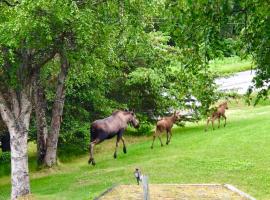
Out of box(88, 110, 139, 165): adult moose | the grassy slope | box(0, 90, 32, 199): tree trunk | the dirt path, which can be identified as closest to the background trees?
box(0, 90, 32, 199): tree trunk

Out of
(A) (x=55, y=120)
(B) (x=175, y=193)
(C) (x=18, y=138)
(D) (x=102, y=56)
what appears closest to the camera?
(B) (x=175, y=193)

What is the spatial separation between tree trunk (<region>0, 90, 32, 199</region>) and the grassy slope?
74 cm

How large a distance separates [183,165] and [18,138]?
255 inches

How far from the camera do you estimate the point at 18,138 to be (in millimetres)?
19219

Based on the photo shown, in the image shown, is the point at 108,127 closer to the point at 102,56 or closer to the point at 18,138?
the point at 102,56

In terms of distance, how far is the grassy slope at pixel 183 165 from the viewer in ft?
60.4

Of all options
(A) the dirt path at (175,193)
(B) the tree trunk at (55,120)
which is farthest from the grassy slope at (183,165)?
(A) the dirt path at (175,193)

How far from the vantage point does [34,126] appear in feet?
87.7

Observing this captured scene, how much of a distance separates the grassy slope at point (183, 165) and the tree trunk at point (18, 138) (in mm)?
743

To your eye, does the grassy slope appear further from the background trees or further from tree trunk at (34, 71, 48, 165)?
the background trees

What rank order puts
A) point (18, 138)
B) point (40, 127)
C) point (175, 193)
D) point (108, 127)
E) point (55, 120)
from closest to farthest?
point (175, 193)
point (18, 138)
point (55, 120)
point (108, 127)
point (40, 127)

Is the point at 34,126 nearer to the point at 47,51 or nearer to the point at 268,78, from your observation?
the point at 47,51

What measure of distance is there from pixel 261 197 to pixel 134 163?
7.73 meters

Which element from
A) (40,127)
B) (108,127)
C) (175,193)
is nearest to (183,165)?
(108,127)
